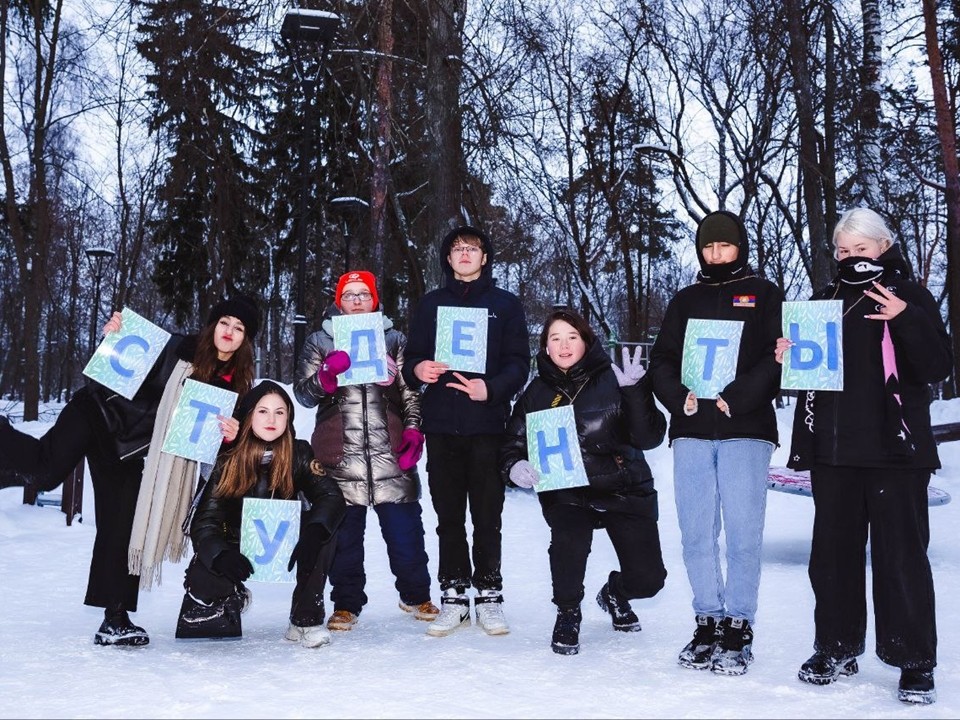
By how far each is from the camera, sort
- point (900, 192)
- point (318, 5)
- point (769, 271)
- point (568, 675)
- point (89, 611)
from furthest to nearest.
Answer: point (769, 271) → point (900, 192) → point (318, 5) → point (89, 611) → point (568, 675)

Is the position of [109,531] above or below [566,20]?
below

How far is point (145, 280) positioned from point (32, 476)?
35571 millimetres

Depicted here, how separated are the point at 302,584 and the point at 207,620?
17.5 inches

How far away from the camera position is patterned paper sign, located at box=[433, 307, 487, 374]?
435 centimetres

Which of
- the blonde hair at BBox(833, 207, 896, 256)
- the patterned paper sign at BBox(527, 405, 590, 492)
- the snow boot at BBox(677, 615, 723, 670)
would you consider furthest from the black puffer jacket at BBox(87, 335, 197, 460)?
the blonde hair at BBox(833, 207, 896, 256)

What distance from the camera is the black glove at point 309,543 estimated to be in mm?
3941

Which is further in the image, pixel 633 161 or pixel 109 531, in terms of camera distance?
pixel 633 161

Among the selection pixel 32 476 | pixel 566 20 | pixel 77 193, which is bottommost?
pixel 32 476

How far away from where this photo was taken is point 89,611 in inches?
184

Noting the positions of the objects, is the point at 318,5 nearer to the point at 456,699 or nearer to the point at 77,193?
the point at 456,699

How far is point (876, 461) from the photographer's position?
3322mm

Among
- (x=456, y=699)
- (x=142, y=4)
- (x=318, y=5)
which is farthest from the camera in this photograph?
(x=318, y=5)

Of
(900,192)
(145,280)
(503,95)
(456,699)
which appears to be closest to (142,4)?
(503,95)

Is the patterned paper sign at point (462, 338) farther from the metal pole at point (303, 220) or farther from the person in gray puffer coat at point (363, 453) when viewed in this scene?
the metal pole at point (303, 220)
